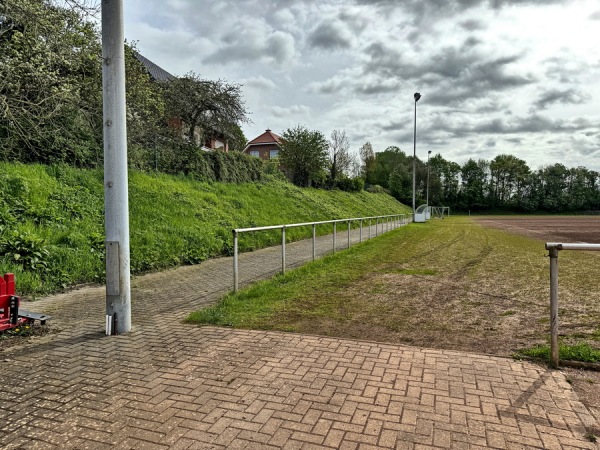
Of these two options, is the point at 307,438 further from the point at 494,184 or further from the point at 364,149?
the point at 494,184

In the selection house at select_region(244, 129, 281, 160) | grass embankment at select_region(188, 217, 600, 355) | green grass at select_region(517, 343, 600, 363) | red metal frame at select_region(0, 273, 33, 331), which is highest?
house at select_region(244, 129, 281, 160)

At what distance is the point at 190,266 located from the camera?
9836 mm

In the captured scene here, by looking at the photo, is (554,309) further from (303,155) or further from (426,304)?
(303,155)

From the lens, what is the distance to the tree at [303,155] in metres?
33.7

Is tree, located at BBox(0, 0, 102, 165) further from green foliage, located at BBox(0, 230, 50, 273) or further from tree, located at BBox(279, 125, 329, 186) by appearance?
tree, located at BBox(279, 125, 329, 186)

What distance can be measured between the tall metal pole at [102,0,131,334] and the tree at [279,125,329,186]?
95.8 feet

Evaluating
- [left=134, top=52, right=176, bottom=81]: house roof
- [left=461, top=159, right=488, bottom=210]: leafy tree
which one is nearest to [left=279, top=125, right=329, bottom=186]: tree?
[left=134, top=52, right=176, bottom=81]: house roof

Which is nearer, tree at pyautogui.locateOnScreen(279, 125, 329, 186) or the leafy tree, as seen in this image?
tree at pyautogui.locateOnScreen(279, 125, 329, 186)

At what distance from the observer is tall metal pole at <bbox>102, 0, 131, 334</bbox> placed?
4594 mm

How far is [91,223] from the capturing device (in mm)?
9109

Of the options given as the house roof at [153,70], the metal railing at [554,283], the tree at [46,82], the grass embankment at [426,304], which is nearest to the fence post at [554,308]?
the metal railing at [554,283]

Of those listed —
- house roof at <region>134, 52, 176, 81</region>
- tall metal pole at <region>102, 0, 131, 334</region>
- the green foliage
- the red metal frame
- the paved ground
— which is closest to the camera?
the paved ground

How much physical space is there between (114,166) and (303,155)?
96.6ft

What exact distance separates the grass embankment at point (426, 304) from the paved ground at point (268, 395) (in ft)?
1.68
